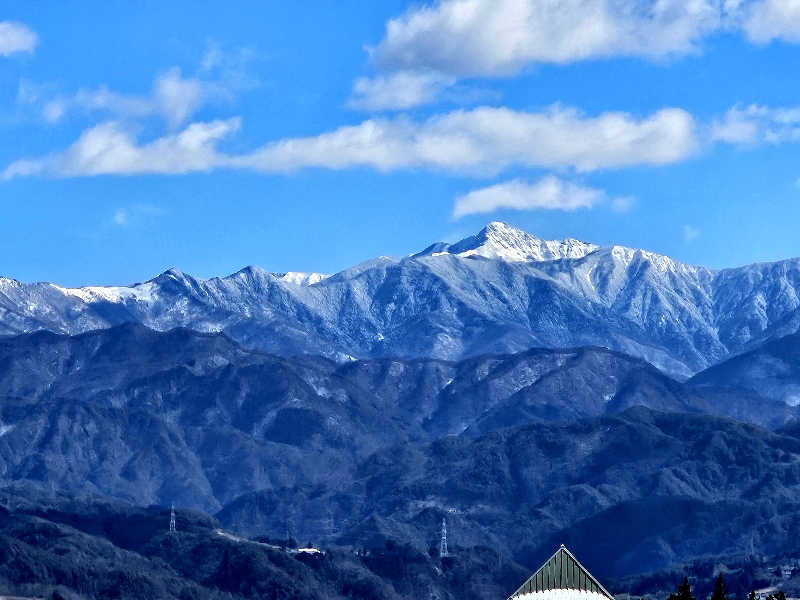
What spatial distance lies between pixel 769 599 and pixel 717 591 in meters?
12.0

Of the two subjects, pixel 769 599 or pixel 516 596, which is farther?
pixel 769 599

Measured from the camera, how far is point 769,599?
129 metres

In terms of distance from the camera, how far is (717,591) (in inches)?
4668

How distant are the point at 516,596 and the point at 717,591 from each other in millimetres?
14206

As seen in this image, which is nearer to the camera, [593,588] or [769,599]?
[593,588]

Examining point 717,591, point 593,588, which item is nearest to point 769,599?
point 717,591

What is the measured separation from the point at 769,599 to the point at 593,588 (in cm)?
2303

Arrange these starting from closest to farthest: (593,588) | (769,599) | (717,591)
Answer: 1. (593,588)
2. (717,591)
3. (769,599)

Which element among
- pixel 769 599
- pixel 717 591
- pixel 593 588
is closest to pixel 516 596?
pixel 593 588

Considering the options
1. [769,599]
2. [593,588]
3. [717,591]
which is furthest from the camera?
[769,599]

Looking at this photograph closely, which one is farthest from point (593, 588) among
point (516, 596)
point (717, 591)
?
point (717, 591)

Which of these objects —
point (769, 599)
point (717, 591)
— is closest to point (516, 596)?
point (717, 591)

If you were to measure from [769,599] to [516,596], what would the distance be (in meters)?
25.2

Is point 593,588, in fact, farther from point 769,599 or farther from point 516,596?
point 769,599
